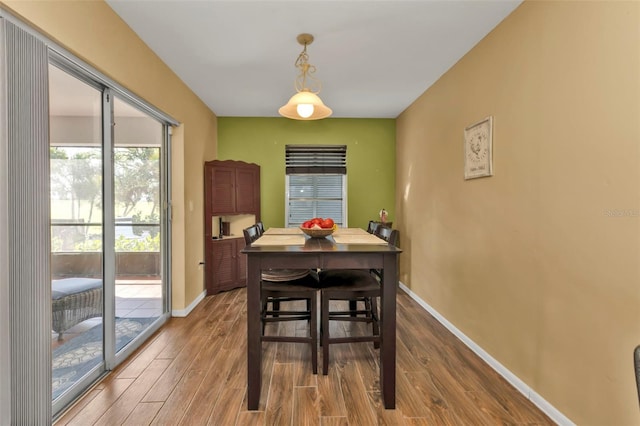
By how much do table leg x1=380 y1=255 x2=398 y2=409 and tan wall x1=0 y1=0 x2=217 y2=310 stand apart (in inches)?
86.0

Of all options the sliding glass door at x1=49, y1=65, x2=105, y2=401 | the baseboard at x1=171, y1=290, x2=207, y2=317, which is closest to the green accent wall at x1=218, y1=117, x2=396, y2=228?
the baseboard at x1=171, y1=290, x2=207, y2=317

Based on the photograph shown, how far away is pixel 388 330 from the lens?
1.87 metres

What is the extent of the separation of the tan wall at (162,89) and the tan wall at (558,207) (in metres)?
2.70

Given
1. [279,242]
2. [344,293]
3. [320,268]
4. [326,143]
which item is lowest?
[344,293]

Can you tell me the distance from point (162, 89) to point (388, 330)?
2.82 metres

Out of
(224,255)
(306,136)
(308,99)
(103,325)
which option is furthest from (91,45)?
(306,136)

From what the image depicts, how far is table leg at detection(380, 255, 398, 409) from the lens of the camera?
184 cm

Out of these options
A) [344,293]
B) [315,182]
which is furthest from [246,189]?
[344,293]

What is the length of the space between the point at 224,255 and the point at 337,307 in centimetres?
167

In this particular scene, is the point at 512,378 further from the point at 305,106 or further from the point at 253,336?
the point at 305,106

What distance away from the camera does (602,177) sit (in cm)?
147

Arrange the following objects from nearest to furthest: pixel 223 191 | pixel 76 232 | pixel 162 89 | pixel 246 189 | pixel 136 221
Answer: pixel 76 232, pixel 136 221, pixel 162 89, pixel 223 191, pixel 246 189

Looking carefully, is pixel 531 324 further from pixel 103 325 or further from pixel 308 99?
pixel 103 325

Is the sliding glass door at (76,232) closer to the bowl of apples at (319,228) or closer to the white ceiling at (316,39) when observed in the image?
the white ceiling at (316,39)
